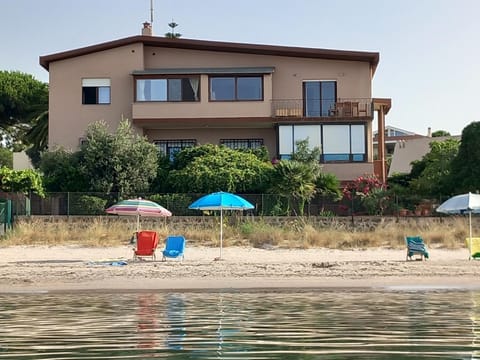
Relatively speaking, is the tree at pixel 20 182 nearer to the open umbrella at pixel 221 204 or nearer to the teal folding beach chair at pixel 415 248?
the open umbrella at pixel 221 204

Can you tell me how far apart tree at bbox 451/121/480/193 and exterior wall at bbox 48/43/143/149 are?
60.4 ft

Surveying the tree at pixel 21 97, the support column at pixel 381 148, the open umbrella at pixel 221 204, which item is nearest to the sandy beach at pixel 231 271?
the open umbrella at pixel 221 204

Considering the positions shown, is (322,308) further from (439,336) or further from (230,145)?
(230,145)

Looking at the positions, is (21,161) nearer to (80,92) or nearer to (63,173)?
(80,92)

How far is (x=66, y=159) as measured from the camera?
114 feet

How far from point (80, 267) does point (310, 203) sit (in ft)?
48.3

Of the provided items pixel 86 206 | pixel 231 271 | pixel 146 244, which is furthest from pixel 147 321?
pixel 86 206

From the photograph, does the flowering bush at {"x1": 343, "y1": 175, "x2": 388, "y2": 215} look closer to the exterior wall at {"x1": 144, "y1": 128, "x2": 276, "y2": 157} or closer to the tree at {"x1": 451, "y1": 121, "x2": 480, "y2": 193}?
the tree at {"x1": 451, "y1": 121, "x2": 480, "y2": 193}

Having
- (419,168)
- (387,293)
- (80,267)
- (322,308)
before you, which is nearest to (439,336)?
(322,308)

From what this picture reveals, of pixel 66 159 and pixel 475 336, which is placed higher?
pixel 66 159

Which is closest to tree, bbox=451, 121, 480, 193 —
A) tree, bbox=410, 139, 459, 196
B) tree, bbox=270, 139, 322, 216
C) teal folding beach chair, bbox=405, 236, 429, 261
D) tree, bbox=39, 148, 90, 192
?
tree, bbox=410, 139, 459, 196

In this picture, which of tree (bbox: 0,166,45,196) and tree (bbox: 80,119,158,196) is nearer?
tree (bbox: 0,166,45,196)

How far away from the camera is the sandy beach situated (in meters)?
17.2

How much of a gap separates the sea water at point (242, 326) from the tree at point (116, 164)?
1793cm
